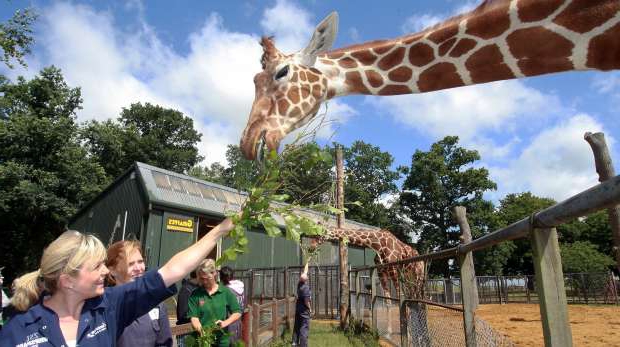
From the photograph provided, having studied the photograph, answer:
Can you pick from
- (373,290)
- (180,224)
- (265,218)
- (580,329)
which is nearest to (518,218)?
(580,329)

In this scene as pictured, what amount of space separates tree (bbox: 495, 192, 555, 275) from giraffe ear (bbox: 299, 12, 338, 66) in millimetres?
33692

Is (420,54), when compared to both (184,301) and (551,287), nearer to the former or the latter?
(551,287)

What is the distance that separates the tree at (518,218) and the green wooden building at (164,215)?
23.0m

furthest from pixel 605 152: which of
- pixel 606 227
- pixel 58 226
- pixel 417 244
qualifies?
pixel 417 244

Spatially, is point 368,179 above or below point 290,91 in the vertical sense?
above

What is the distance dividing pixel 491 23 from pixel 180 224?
612 inches

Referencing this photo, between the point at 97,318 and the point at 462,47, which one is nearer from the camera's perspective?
the point at 97,318

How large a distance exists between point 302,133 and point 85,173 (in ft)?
88.7

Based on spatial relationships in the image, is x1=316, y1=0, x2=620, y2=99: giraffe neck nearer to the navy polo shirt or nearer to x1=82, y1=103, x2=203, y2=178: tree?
the navy polo shirt


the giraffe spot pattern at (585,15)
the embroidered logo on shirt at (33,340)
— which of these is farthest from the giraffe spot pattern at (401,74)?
the embroidered logo on shirt at (33,340)

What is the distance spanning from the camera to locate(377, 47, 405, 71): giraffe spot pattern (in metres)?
3.86

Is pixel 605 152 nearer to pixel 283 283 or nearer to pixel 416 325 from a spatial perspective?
pixel 416 325

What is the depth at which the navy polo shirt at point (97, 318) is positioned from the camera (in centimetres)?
188

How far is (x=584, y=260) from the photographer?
29.8 metres
